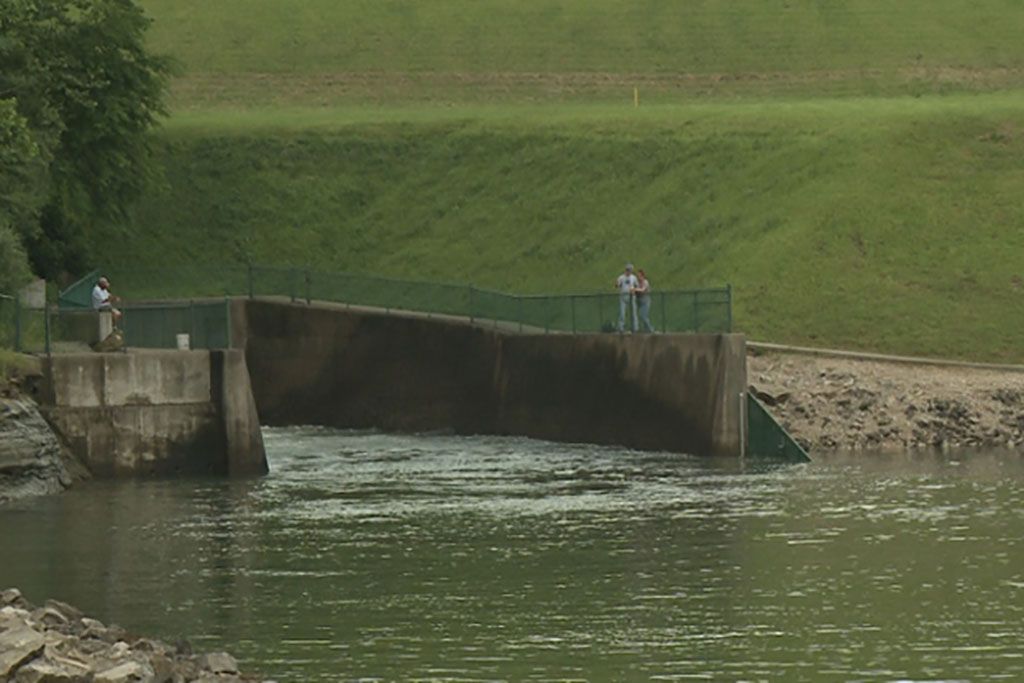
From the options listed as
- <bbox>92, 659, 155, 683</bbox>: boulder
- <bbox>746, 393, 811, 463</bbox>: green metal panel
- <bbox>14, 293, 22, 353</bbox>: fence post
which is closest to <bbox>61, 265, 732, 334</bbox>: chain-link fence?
<bbox>746, 393, 811, 463</bbox>: green metal panel

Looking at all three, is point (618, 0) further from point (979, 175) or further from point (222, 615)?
point (222, 615)

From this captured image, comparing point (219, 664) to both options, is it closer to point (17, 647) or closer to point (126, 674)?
point (126, 674)

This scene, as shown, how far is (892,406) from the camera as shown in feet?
214

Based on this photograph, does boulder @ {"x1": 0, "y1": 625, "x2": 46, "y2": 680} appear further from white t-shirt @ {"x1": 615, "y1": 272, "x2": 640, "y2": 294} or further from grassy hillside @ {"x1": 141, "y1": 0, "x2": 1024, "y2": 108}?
grassy hillside @ {"x1": 141, "y1": 0, "x2": 1024, "y2": 108}

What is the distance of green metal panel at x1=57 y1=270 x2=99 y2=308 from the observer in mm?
70625

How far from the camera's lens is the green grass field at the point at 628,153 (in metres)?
78.2

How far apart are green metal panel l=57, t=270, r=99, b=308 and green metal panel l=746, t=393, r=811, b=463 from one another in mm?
18600

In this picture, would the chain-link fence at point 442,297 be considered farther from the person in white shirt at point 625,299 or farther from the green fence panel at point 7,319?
the green fence panel at point 7,319

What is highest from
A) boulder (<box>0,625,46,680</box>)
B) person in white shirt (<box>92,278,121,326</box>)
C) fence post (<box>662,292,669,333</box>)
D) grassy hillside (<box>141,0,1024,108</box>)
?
grassy hillside (<box>141,0,1024,108</box>)

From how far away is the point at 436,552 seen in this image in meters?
44.3

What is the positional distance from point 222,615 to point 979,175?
167 ft

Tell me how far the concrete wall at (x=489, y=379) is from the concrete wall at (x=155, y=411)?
31.4 ft

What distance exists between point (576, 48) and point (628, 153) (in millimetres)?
17663

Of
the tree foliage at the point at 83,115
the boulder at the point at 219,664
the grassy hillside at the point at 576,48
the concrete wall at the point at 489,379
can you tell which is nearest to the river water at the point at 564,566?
the boulder at the point at 219,664
